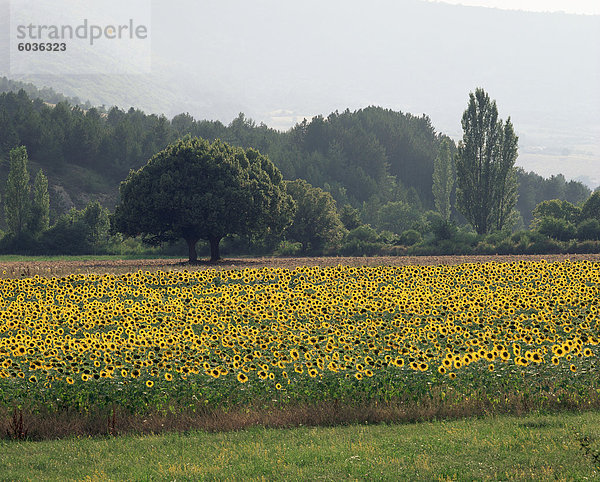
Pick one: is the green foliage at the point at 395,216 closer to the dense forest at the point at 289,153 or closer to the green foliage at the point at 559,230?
the dense forest at the point at 289,153

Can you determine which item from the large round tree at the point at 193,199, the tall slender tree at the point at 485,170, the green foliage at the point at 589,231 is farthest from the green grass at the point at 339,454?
the tall slender tree at the point at 485,170

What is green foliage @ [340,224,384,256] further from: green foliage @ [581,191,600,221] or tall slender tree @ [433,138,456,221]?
tall slender tree @ [433,138,456,221]

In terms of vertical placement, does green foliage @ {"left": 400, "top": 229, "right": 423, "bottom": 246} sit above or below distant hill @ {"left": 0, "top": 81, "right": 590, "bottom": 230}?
below

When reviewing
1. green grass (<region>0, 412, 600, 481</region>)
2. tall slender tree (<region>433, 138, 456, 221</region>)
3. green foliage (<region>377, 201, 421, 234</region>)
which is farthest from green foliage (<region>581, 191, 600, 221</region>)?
tall slender tree (<region>433, 138, 456, 221</region>)

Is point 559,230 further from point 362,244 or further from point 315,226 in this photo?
point 315,226

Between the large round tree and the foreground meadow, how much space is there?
3324 cm

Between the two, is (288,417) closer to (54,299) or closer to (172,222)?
(54,299)

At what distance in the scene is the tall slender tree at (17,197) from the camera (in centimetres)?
9938

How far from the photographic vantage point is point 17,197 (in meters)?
100

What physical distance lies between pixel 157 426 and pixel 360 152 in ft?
546

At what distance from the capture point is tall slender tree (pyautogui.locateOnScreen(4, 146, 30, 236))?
99375 mm

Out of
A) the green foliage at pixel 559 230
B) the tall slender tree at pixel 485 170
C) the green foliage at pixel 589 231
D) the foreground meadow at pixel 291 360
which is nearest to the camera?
the foreground meadow at pixel 291 360

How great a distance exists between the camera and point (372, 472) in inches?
521

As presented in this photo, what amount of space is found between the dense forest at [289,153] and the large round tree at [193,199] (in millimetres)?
72417
